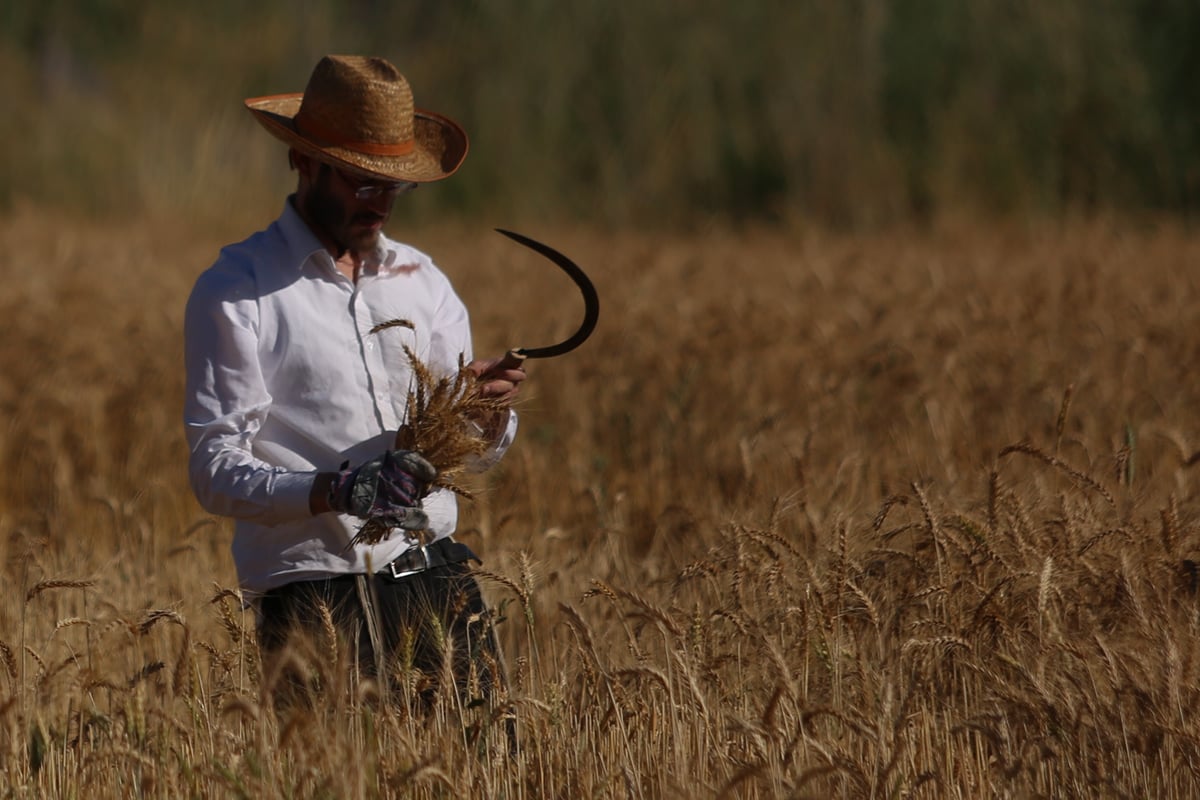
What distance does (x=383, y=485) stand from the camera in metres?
2.81

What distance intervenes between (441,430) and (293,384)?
1.27 ft

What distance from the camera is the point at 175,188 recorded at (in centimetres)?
1473

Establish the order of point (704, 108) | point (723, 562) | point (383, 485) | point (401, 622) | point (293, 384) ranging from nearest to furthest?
point (383, 485) < point (401, 622) < point (293, 384) < point (723, 562) < point (704, 108)

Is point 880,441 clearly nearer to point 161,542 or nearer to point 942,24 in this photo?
point 161,542

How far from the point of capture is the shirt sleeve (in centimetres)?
292

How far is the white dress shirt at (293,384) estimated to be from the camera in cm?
301

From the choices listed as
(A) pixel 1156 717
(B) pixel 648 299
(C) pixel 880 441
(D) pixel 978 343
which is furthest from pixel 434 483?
(B) pixel 648 299

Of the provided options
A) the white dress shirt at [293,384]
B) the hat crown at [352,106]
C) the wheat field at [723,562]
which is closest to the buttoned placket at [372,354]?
the white dress shirt at [293,384]

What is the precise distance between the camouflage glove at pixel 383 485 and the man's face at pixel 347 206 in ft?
1.83

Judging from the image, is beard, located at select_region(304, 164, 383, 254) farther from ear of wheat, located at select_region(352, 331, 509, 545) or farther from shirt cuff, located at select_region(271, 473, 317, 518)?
shirt cuff, located at select_region(271, 473, 317, 518)

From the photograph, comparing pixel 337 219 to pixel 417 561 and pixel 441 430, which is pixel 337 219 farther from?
pixel 417 561

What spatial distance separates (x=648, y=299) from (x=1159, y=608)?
5533 mm

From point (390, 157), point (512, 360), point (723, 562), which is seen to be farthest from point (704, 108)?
point (512, 360)

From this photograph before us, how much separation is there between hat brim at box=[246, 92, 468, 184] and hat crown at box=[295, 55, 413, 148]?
27mm
